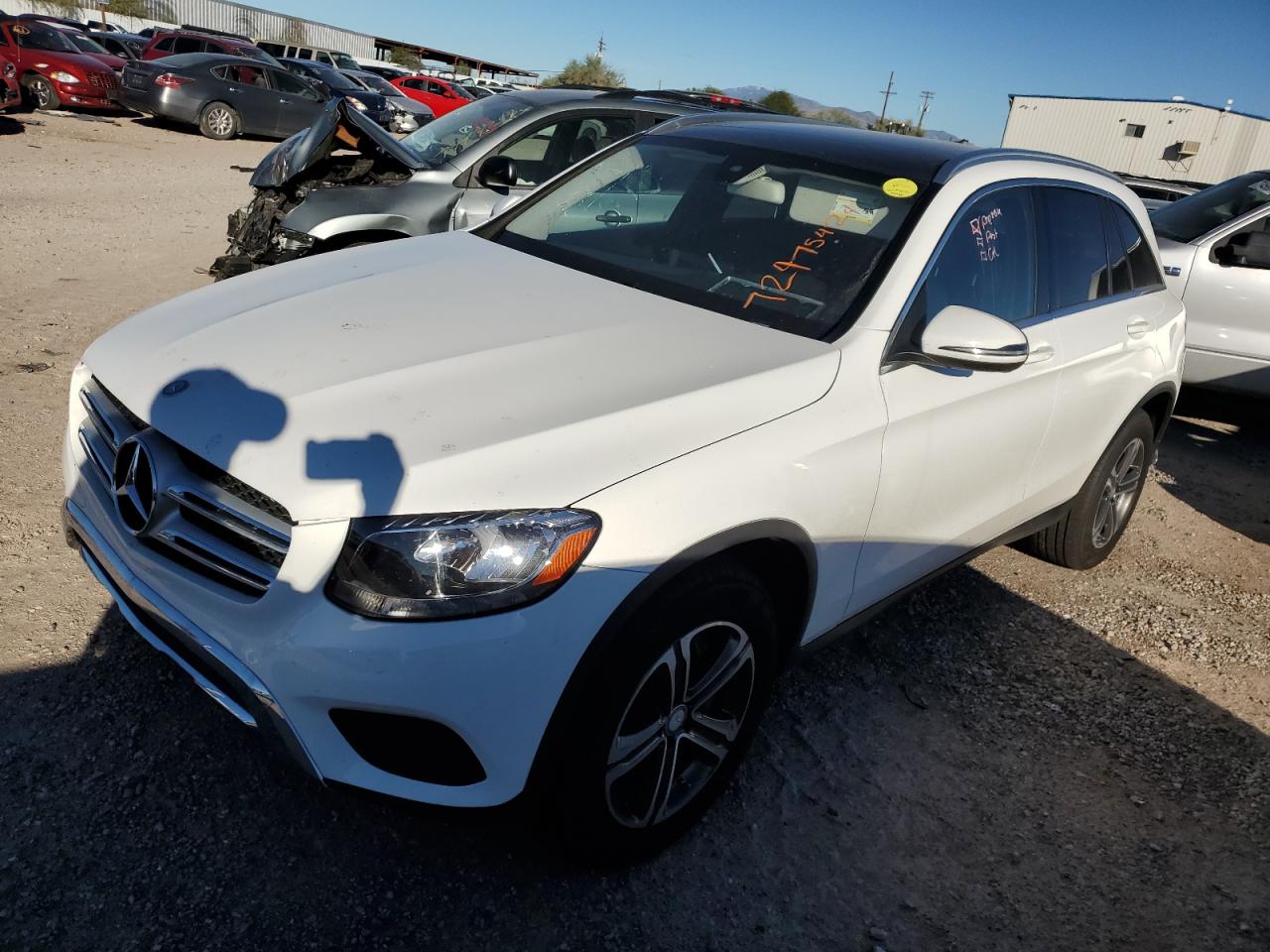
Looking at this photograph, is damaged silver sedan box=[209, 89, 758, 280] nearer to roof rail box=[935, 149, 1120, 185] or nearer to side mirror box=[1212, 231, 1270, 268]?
roof rail box=[935, 149, 1120, 185]

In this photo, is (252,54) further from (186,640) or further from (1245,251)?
(186,640)

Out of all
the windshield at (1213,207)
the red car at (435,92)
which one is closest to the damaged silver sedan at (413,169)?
the windshield at (1213,207)

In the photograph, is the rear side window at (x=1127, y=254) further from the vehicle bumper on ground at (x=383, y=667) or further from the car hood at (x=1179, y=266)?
the vehicle bumper on ground at (x=383, y=667)

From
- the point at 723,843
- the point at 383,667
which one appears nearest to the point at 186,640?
the point at 383,667

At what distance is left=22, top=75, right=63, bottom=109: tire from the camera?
714 inches

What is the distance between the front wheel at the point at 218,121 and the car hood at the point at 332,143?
14.1m

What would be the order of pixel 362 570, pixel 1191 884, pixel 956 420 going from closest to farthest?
pixel 362 570 < pixel 1191 884 < pixel 956 420

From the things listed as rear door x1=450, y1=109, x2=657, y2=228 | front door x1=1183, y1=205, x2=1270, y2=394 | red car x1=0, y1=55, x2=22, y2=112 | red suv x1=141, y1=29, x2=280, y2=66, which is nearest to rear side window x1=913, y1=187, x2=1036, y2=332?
rear door x1=450, y1=109, x2=657, y2=228

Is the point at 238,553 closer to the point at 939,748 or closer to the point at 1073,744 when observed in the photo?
the point at 939,748

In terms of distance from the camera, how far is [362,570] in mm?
1979

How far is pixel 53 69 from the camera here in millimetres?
18031

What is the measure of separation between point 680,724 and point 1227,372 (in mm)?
5817

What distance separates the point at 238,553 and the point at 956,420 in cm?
206

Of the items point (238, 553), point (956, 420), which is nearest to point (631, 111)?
point (956, 420)
